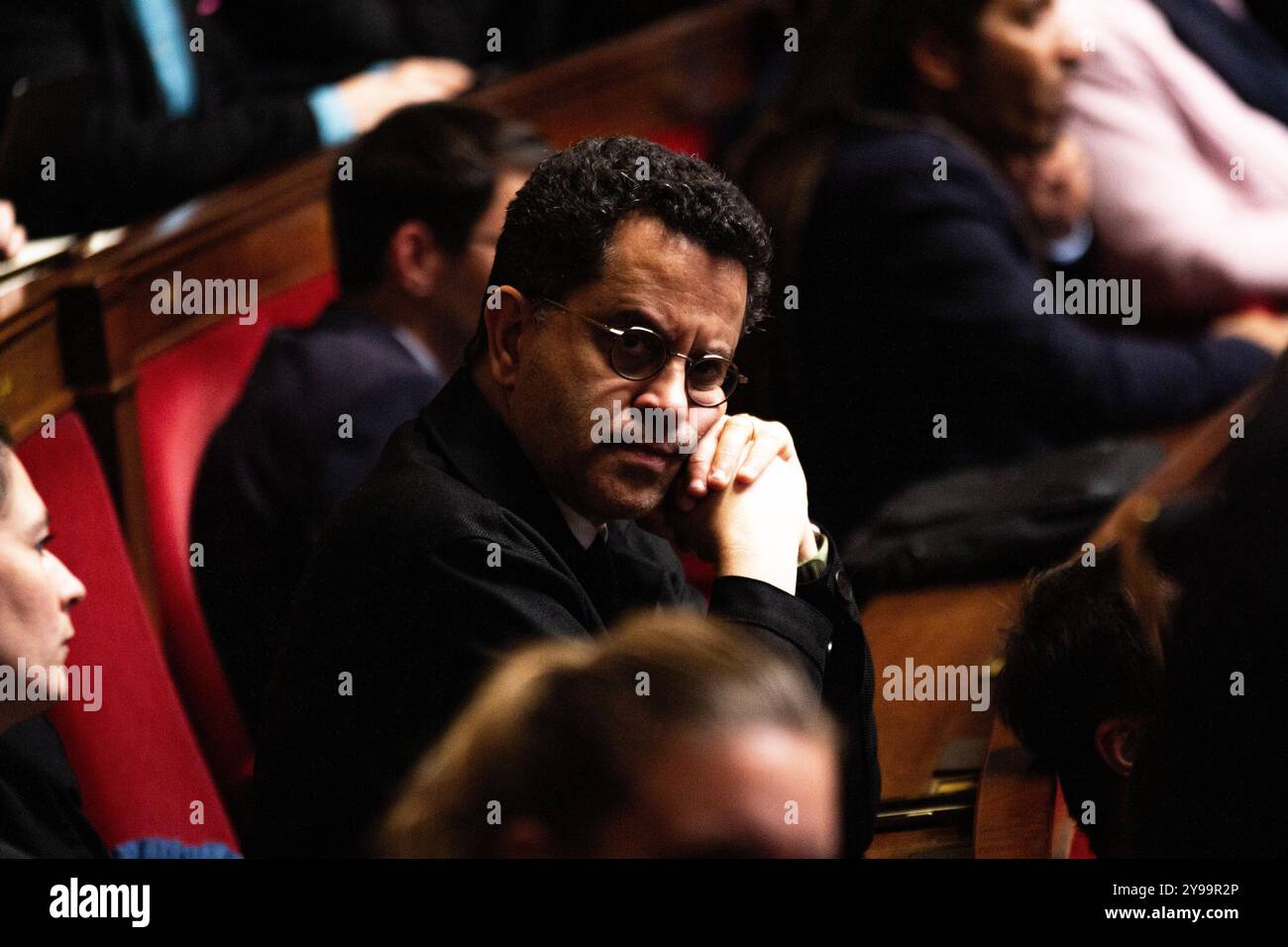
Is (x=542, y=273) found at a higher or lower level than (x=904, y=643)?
higher

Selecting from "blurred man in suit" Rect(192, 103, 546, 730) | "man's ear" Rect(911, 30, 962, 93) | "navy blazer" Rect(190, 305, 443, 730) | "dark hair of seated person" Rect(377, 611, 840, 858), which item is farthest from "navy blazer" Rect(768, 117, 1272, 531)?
"dark hair of seated person" Rect(377, 611, 840, 858)

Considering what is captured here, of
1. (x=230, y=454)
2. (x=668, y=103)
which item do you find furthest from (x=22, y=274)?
(x=668, y=103)

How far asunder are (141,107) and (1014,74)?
1197 mm

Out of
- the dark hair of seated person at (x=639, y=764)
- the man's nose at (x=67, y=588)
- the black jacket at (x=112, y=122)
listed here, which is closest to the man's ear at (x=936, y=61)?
the black jacket at (x=112, y=122)

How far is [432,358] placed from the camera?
1.79 meters

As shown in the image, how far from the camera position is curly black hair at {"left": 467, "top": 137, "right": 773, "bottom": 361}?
121 cm

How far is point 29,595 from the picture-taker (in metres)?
1.29

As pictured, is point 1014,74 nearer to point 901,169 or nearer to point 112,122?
point 901,169

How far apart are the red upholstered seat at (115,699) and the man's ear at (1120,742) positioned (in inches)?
29.4

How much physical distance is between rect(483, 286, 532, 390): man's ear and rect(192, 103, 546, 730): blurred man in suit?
1.17 ft

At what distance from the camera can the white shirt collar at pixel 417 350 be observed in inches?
69.4

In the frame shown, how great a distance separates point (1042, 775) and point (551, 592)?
427mm

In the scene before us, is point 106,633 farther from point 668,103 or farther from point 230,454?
point 668,103

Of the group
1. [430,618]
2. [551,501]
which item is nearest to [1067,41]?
[551,501]
